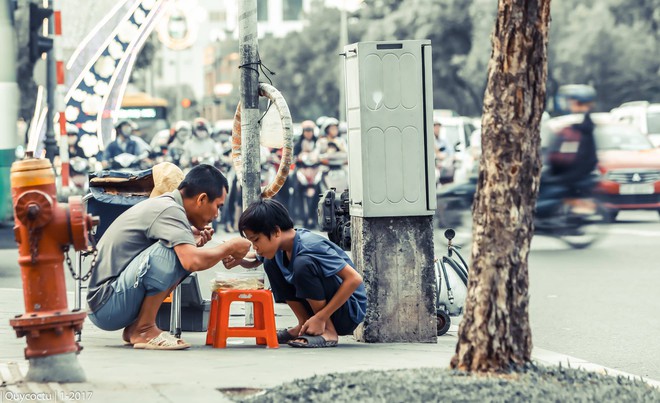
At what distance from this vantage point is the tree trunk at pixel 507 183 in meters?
5.82

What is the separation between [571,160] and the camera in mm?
16422

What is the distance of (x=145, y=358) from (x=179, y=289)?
3.81ft

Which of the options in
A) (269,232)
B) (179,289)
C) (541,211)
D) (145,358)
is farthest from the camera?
(541,211)

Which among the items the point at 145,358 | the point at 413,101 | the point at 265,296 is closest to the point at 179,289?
the point at 265,296

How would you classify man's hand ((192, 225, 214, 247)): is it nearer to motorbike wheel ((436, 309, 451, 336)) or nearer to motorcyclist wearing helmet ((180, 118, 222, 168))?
motorbike wheel ((436, 309, 451, 336))

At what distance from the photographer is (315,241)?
779 centimetres

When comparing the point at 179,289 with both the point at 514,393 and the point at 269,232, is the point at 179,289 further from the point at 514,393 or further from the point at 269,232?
the point at 514,393

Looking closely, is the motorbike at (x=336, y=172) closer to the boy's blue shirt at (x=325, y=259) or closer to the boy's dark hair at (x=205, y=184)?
the boy's blue shirt at (x=325, y=259)

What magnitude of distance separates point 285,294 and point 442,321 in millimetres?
1463

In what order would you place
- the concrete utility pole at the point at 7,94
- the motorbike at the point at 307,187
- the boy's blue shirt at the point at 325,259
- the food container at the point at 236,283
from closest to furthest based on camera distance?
the boy's blue shirt at the point at 325,259
the food container at the point at 236,283
the concrete utility pole at the point at 7,94
the motorbike at the point at 307,187

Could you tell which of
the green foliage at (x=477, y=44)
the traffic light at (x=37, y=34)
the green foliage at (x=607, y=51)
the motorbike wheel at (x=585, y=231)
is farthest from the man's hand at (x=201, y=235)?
the green foliage at (x=607, y=51)

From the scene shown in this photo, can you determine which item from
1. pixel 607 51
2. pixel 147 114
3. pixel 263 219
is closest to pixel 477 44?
pixel 607 51

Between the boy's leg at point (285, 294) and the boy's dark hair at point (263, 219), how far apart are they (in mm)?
337

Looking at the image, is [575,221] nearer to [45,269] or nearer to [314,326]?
[314,326]
